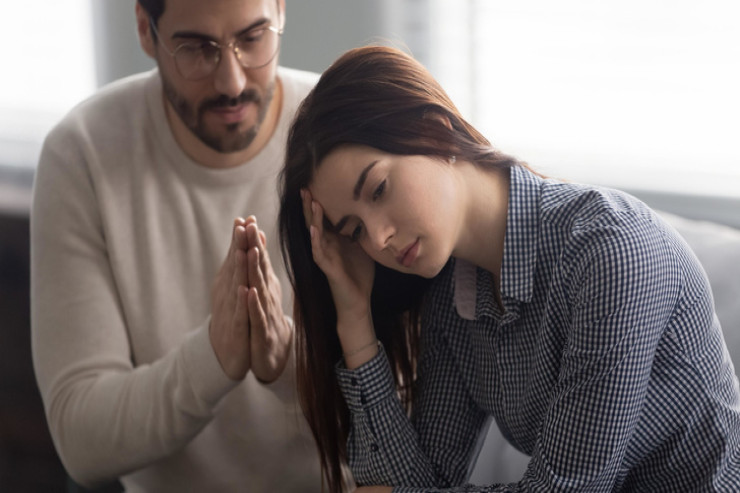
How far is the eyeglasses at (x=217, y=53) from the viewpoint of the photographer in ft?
5.23

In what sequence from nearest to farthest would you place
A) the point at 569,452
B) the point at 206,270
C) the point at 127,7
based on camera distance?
the point at 569,452, the point at 206,270, the point at 127,7

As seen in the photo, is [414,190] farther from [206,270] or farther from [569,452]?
[206,270]

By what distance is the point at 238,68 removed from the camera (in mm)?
1597

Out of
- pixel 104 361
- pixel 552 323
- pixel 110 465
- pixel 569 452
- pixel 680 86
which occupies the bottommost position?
pixel 110 465

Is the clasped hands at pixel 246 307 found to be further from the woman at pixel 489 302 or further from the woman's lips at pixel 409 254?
the woman's lips at pixel 409 254

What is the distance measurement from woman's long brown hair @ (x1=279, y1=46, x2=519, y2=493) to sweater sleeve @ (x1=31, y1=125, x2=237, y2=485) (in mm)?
170

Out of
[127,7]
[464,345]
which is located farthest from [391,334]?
[127,7]

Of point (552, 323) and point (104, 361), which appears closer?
point (552, 323)

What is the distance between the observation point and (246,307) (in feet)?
4.80

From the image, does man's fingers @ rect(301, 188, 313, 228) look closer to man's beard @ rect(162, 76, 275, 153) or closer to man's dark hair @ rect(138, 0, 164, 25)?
man's beard @ rect(162, 76, 275, 153)

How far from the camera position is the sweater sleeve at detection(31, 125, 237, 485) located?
1.53m

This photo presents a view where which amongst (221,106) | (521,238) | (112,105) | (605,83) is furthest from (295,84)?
(521,238)

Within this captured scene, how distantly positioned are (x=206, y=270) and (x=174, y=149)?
232 millimetres

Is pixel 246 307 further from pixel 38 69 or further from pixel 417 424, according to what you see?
pixel 38 69
